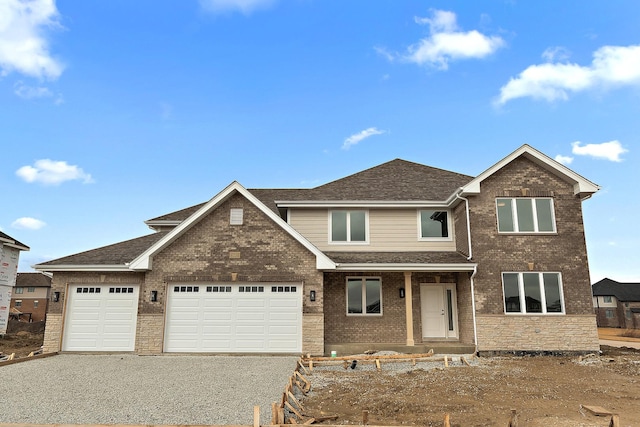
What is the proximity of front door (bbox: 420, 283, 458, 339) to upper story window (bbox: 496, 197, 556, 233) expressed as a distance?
3114mm

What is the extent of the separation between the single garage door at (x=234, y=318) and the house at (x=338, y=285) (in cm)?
3

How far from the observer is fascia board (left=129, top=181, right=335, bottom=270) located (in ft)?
47.1

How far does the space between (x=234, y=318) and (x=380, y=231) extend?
660cm

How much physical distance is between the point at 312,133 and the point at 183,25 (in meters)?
8.85

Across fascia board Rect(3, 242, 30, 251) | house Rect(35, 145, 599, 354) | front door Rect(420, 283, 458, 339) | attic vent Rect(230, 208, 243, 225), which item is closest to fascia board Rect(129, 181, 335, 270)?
house Rect(35, 145, 599, 354)

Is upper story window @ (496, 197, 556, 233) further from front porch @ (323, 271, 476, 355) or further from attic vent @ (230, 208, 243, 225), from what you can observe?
attic vent @ (230, 208, 243, 225)

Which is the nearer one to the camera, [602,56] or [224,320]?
[224,320]

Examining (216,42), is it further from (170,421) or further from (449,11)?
(170,421)

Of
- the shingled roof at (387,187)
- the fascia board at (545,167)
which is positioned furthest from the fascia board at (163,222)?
the fascia board at (545,167)

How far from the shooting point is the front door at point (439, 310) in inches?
630

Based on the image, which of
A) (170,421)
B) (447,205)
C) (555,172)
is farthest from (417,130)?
(170,421)

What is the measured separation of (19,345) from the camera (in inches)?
787

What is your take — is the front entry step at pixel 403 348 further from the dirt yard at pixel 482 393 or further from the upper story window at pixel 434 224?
the upper story window at pixel 434 224

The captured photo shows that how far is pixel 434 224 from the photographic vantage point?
17203 mm
